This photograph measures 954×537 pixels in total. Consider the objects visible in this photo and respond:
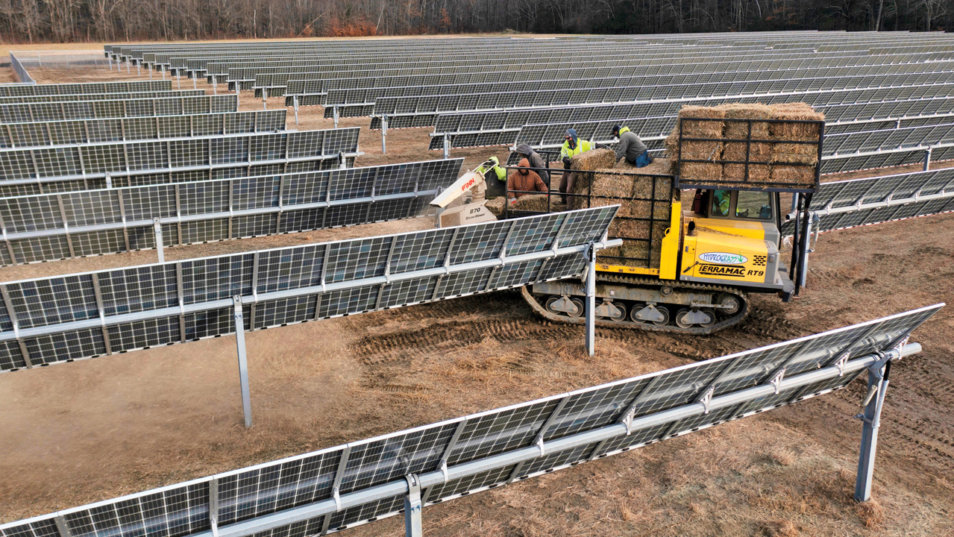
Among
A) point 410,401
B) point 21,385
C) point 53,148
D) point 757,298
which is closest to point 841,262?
point 757,298

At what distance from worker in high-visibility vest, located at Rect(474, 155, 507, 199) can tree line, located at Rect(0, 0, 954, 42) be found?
73.9 m

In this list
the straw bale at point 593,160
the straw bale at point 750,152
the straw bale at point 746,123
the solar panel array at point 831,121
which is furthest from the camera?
the solar panel array at point 831,121

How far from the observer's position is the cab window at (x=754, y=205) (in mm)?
12891

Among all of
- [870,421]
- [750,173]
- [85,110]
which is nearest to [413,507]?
[870,421]

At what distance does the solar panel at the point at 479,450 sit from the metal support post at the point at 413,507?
59mm

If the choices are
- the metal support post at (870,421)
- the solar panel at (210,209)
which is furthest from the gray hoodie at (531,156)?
the metal support post at (870,421)

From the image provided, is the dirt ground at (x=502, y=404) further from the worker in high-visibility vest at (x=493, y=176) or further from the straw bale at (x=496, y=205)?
the worker in high-visibility vest at (x=493, y=176)

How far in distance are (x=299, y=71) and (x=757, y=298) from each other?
3050 centimetres

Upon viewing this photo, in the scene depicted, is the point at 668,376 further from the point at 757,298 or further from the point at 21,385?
the point at 21,385

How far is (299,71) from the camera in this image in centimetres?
3944

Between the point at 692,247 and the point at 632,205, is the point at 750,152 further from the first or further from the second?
the point at 632,205

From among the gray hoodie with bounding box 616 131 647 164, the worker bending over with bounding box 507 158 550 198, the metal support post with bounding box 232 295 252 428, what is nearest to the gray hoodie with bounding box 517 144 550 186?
the worker bending over with bounding box 507 158 550 198

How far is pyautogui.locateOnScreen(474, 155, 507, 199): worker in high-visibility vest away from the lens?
14648 millimetres

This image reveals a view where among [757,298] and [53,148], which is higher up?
[53,148]
